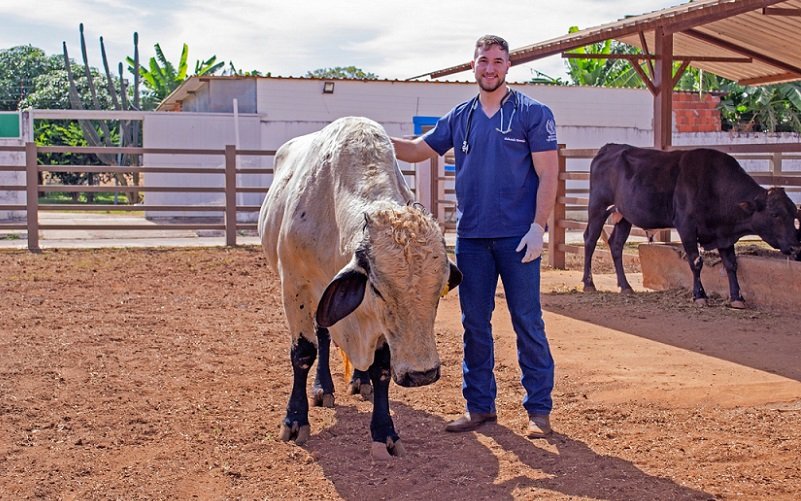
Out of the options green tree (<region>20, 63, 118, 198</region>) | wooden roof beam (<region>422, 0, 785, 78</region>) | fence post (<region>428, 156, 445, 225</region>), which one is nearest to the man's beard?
wooden roof beam (<region>422, 0, 785, 78</region>)

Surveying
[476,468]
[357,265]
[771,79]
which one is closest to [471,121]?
[357,265]

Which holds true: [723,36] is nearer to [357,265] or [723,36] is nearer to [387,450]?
[387,450]

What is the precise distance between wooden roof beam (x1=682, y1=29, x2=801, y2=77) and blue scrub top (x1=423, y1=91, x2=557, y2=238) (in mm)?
8786

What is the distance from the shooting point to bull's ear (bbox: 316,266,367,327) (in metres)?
4.55

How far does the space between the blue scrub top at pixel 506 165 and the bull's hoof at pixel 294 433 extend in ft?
4.66

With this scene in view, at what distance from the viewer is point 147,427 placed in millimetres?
5574

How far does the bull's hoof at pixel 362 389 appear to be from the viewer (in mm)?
6344

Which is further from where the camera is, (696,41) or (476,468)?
(696,41)

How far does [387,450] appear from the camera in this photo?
5.04 metres

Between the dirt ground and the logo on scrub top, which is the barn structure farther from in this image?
the logo on scrub top

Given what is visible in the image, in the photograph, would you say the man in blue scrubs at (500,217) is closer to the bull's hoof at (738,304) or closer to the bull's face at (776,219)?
the bull's hoof at (738,304)

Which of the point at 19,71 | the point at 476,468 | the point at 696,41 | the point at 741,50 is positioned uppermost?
the point at 19,71

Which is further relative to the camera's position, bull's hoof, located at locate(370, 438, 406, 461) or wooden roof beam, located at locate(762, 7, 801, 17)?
wooden roof beam, located at locate(762, 7, 801, 17)

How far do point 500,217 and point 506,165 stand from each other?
28 cm
